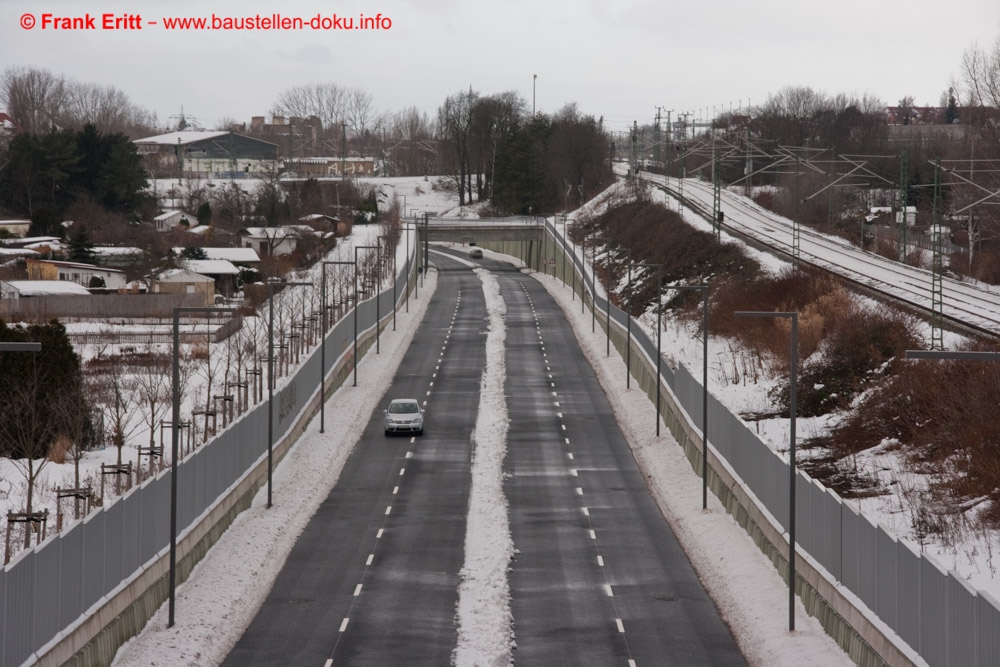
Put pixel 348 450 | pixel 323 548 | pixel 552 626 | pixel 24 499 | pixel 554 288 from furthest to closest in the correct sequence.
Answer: pixel 554 288
pixel 348 450
pixel 24 499
pixel 323 548
pixel 552 626

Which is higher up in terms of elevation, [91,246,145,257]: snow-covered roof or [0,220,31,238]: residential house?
[0,220,31,238]: residential house

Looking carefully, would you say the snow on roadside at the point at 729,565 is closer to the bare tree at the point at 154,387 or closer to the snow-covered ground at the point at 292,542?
the snow-covered ground at the point at 292,542

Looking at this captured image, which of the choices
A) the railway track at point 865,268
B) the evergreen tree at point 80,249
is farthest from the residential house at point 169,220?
the railway track at point 865,268

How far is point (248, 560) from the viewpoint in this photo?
35844 mm

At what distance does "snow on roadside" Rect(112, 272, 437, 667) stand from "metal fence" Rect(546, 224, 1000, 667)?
43.7 ft

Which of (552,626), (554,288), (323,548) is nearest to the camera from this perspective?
(552,626)

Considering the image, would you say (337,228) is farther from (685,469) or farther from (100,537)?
(100,537)

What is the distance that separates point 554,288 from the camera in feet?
403

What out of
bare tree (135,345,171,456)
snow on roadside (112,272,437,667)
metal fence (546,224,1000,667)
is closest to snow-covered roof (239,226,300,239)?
bare tree (135,345,171,456)

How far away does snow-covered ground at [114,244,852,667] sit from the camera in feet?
93.2

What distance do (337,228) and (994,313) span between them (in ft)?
349

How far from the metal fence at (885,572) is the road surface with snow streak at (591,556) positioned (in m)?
3.00

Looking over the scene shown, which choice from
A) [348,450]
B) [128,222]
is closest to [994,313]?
[348,450]

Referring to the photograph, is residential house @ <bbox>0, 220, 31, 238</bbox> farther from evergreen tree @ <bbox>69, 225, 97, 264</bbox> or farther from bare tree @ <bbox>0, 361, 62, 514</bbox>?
bare tree @ <bbox>0, 361, 62, 514</bbox>
